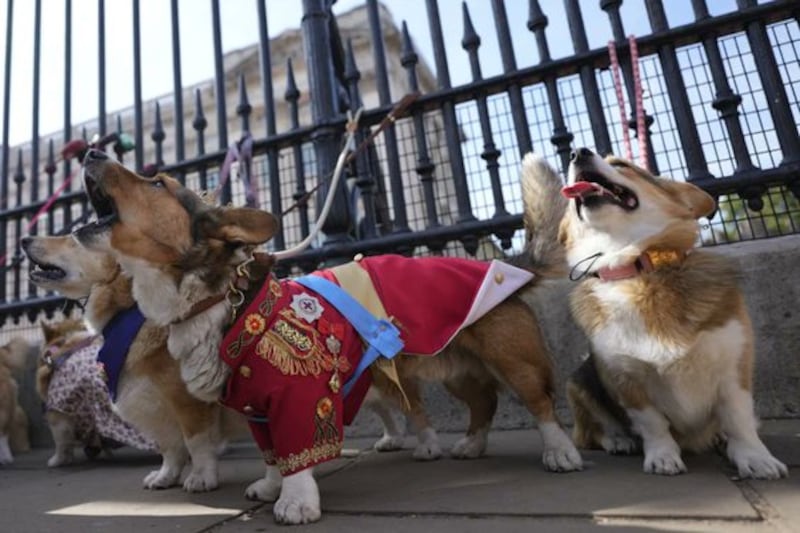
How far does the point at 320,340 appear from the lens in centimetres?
174

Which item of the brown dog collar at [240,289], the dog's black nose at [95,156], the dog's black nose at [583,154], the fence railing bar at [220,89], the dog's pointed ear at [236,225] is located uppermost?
the fence railing bar at [220,89]

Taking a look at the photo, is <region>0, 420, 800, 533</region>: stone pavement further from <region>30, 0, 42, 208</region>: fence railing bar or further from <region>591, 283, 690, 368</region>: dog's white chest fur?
<region>30, 0, 42, 208</region>: fence railing bar

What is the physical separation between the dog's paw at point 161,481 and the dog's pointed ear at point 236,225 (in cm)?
112

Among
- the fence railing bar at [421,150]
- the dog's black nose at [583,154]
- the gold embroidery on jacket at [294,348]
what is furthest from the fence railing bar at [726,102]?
the gold embroidery on jacket at [294,348]

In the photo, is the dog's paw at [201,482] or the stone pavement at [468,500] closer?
the stone pavement at [468,500]

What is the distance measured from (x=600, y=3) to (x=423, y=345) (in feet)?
7.63

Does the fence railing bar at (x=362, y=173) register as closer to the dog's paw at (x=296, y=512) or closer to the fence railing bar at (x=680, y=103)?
the fence railing bar at (x=680, y=103)

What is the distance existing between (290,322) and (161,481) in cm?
109

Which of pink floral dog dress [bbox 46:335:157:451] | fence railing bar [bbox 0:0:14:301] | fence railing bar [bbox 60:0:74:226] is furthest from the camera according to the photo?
fence railing bar [bbox 0:0:14:301]

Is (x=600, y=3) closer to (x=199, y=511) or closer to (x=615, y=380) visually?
(x=615, y=380)

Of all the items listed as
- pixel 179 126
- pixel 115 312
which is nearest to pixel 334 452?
pixel 115 312

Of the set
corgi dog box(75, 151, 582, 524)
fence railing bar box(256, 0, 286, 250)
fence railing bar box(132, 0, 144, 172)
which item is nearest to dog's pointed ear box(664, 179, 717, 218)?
corgi dog box(75, 151, 582, 524)

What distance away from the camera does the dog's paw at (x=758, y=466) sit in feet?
4.78

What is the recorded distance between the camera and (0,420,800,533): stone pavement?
1.24 m
